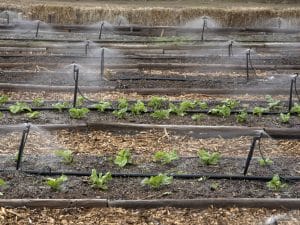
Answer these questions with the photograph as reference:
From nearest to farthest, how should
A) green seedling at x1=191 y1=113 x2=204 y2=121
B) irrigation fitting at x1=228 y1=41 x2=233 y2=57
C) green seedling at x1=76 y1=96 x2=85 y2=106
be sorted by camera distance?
green seedling at x1=191 y1=113 x2=204 y2=121
green seedling at x1=76 y1=96 x2=85 y2=106
irrigation fitting at x1=228 y1=41 x2=233 y2=57

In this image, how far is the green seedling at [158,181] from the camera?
4.75m

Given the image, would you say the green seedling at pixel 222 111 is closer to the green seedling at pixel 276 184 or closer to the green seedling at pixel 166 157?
the green seedling at pixel 166 157

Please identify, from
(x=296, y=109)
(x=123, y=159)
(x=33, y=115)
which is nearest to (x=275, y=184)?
(x=123, y=159)

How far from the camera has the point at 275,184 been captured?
485 centimetres

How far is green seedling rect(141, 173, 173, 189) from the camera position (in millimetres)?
4754

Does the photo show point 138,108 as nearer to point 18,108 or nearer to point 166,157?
point 18,108

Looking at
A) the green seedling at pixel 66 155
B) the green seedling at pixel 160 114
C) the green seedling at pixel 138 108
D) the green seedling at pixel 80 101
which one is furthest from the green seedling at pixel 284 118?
the green seedling at pixel 66 155

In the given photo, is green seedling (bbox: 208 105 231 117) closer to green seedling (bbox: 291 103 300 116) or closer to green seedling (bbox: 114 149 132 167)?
green seedling (bbox: 291 103 300 116)

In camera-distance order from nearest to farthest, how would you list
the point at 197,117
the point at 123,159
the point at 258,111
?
the point at 123,159 < the point at 197,117 < the point at 258,111

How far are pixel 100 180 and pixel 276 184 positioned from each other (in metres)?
1.60

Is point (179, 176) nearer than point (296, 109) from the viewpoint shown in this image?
Yes

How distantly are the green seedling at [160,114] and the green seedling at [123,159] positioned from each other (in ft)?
4.64

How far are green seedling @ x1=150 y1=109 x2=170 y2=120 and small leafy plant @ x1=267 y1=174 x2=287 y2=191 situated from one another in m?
2.18

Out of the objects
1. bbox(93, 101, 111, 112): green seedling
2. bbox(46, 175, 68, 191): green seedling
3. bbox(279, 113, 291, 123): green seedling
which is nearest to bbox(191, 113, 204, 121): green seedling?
bbox(279, 113, 291, 123): green seedling
